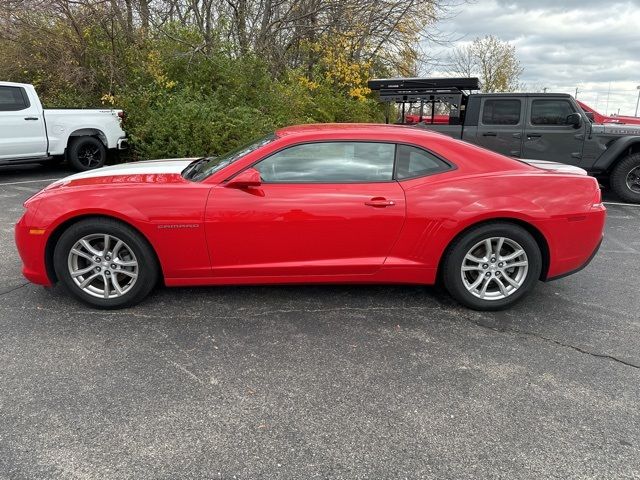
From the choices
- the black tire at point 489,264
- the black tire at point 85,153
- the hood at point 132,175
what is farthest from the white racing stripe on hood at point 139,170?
the black tire at point 85,153

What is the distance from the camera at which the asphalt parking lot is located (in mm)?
2158

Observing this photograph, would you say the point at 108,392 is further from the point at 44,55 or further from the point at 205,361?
the point at 44,55

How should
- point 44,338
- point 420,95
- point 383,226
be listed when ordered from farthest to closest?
point 420,95, point 383,226, point 44,338

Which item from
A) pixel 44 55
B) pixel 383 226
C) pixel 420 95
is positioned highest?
pixel 44 55

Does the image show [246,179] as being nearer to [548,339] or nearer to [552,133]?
[548,339]

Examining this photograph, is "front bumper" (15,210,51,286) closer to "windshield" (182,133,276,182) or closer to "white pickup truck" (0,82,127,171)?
"windshield" (182,133,276,182)

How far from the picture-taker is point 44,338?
3.18m

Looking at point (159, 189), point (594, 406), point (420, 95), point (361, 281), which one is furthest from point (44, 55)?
point (594, 406)

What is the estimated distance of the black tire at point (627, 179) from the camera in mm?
7867

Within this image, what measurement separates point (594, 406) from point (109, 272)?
333 cm

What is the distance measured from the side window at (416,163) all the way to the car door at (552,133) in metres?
5.32

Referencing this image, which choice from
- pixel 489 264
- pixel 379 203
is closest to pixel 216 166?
pixel 379 203

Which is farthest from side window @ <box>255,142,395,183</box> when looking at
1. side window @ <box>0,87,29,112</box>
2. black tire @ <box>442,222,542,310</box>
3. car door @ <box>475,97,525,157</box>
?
side window @ <box>0,87,29,112</box>

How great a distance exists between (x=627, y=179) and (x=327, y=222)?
22.9ft
